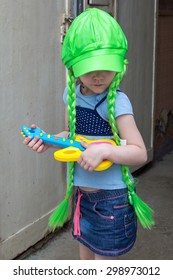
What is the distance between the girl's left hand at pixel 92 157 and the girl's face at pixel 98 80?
0.83 ft

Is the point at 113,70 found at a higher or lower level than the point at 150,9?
lower

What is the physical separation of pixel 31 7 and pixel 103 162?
1.56m

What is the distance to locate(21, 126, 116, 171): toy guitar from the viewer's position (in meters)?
1.87

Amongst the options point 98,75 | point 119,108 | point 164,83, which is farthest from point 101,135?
point 164,83

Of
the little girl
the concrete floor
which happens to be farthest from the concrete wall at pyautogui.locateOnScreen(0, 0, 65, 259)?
the little girl

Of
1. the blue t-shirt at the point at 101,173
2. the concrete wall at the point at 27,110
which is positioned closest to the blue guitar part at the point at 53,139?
the blue t-shirt at the point at 101,173

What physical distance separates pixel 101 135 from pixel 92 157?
0.23 metres

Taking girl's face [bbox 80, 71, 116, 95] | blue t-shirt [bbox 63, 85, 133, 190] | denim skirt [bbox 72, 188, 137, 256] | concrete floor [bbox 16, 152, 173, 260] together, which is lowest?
concrete floor [bbox 16, 152, 173, 260]

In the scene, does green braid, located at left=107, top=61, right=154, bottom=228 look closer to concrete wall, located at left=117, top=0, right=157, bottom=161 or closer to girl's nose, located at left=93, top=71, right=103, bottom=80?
girl's nose, located at left=93, top=71, right=103, bottom=80

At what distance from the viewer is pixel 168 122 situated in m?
6.62

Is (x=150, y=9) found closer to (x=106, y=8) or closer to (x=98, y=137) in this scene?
(x=106, y=8)

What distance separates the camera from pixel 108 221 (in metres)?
2.06

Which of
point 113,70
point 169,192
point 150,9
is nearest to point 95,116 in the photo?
point 113,70

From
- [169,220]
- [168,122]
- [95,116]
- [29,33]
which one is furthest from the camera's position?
[168,122]
